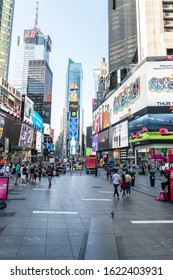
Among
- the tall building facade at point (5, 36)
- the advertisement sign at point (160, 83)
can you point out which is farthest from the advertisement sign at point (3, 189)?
the tall building facade at point (5, 36)

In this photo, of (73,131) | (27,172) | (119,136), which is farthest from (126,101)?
(73,131)

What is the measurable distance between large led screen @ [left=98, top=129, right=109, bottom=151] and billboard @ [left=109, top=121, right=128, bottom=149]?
17.9 ft

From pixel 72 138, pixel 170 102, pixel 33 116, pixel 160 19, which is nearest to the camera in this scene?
pixel 170 102

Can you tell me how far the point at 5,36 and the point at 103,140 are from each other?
352 feet

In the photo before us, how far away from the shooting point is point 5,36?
138 metres

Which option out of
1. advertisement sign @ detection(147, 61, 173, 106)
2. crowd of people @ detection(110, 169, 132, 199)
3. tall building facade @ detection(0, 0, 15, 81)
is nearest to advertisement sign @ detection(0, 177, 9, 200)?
crowd of people @ detection(110, 169, 132, 199)

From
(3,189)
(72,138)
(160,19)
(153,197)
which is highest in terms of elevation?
(160,19)

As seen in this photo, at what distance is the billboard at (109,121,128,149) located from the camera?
71625mm

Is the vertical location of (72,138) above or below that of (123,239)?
above

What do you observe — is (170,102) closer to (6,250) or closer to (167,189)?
(167,189)

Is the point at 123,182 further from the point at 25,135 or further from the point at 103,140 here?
the point at 103,140
